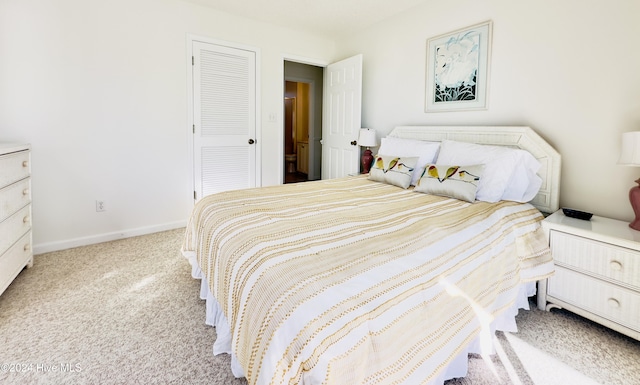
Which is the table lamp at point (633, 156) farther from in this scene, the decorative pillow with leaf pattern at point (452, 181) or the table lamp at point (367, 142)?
the table lamp at point (367, 142)

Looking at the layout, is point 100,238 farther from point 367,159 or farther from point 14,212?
point 367,159

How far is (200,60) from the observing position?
349 centimetres

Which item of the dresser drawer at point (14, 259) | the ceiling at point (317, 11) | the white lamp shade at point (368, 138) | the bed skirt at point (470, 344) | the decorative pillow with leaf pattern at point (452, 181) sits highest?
the ceiling at point (317, 11)

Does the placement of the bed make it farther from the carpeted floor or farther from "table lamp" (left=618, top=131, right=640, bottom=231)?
"table lamp" (left=618, top=131, right=640, bottom=231)

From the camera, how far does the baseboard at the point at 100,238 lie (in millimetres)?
2875

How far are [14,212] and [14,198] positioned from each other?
10cm

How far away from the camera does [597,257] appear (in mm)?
1771

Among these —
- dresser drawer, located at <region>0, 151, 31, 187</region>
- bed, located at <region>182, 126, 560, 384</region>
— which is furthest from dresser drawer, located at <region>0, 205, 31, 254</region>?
bed, located at <region>182, 126, 560, 384</region>

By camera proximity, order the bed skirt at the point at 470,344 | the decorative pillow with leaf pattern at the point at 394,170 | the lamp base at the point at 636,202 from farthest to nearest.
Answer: the decorative pillow with leaf pattern at the point at 394,170 < the lamp base at the point at 636,202 < the bed skirt at the point at 470,344

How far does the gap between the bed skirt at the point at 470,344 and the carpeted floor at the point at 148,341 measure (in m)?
0.05

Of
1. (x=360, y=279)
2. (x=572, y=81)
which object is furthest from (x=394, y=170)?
(x=360, y=279)

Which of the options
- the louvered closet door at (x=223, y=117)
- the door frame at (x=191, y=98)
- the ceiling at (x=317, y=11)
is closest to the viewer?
the ceiling at (x=317, y=11)

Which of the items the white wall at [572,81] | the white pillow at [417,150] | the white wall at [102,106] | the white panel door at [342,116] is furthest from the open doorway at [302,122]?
the white wall at [572,81]

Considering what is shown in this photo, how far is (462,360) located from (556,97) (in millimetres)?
2080
